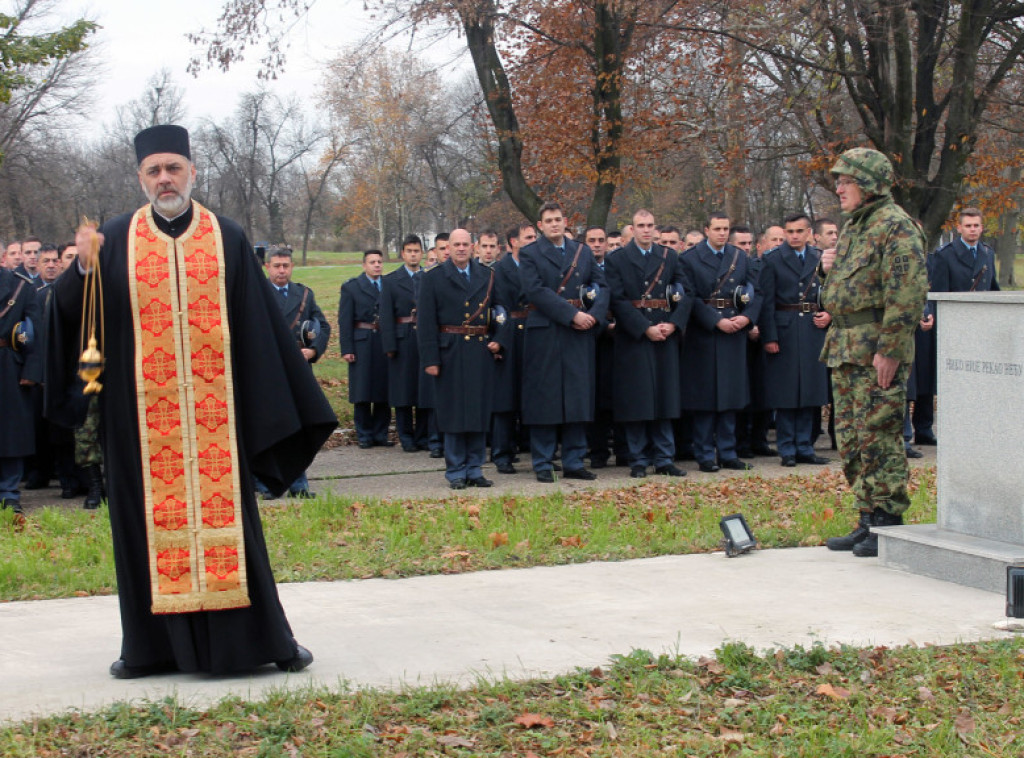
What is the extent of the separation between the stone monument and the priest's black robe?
3.53 m

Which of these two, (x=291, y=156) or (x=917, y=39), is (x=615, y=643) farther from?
(x=291, y=156)

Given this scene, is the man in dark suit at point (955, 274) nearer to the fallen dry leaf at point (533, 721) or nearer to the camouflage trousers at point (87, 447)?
the camouflage trousers at point (87, 447)

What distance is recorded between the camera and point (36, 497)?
11.7 m

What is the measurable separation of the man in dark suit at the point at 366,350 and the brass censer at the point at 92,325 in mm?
9554

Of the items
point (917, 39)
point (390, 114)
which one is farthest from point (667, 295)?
point (390, 114)

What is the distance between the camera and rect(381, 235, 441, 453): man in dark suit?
14.4m

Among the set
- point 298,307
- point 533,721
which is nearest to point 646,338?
point 298,307

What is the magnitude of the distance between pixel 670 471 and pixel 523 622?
5968 mm

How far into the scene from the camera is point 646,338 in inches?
471

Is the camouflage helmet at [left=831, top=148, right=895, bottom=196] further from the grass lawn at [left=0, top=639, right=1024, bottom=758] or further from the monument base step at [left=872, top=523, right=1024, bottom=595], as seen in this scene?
the grass lawn at [left=0, top=639, right=1024, bottom=758]

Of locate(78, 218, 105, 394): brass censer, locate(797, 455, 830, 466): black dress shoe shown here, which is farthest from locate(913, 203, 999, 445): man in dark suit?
locate(78, 218, 105, 394): brass censer

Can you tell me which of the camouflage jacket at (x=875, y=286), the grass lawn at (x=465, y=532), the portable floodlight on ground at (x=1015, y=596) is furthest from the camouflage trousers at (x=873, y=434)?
the portable floodlight on ground at (x=1015, y=596)

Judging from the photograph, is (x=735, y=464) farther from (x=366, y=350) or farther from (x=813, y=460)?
(x=366, y=350)

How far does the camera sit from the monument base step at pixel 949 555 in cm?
657
